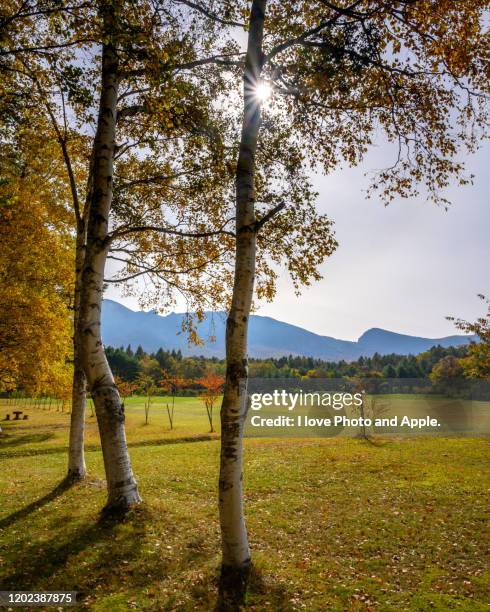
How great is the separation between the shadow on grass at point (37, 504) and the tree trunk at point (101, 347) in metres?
2.13

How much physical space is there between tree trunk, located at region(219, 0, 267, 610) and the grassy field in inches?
12.7

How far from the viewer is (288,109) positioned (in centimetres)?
915

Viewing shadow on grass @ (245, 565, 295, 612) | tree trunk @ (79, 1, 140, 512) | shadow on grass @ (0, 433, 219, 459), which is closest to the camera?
shadow on grass @ (245, 565, 295, 612)

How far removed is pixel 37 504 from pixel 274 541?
6.09 m

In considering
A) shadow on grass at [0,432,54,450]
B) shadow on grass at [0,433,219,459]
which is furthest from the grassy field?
shadow on grass at [0,432,54,450]

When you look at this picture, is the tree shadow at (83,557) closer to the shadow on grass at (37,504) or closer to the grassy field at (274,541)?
the grassy field at (274,541)

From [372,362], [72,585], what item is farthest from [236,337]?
[372,362]

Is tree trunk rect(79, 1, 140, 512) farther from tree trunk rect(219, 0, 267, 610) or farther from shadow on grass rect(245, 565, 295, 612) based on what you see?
shadow on grass rect(245, 565, 295, 612)

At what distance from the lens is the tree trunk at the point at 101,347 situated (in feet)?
28.0

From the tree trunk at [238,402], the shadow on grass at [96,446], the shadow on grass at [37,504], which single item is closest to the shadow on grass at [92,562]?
the tree trunk at [238,402]

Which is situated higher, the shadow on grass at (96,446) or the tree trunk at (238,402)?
the tree trunk at (238,402)

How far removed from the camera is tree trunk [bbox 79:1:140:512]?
8.53 m

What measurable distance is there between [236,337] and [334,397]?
45.1 m

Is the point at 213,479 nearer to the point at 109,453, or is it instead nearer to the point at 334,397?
the point at 109,453
